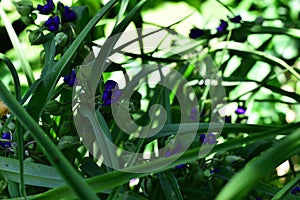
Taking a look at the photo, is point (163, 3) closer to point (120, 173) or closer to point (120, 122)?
point (120, 122)

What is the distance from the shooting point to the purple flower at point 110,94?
1.98ft

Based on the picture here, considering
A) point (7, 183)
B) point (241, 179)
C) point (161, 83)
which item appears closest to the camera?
point (241, 179)

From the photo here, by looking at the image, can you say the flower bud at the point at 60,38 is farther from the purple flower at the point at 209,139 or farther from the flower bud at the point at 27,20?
the purple flower at the point at 209,139

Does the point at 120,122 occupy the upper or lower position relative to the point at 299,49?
lower

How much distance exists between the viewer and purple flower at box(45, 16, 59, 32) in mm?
640

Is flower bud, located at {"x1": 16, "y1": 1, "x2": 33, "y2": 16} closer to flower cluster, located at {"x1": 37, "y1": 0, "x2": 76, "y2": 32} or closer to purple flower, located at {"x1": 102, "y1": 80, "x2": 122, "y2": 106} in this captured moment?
flower cluster, located at {"x1": 37, "y1": 0, "x2": 76, "y2": 32}

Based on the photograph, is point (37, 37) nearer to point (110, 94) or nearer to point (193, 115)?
point (110, 94)

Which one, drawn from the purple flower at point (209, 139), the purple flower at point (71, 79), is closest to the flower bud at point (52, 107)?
the purple flower at point (71, 79)

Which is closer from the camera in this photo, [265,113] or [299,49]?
[265,113]

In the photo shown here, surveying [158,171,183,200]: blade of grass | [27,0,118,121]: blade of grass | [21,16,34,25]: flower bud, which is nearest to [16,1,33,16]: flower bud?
[21,16,34,25]: flower bud


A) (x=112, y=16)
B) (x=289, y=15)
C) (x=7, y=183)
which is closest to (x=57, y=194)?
(x=7, y=183)

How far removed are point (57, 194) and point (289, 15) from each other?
99cm

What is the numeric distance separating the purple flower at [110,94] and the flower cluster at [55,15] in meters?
0.09

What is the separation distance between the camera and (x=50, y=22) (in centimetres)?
64
